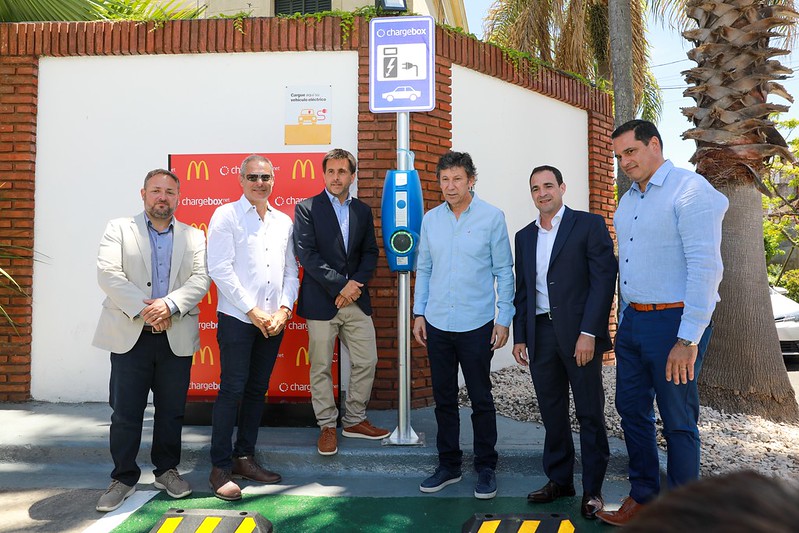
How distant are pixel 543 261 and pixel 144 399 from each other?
2.70 meters

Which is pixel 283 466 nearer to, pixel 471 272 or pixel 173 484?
pixel 173 484

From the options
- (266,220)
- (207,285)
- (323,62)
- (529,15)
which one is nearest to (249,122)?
(323,62)

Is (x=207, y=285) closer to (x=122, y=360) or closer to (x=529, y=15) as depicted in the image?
(x=122, y=360)

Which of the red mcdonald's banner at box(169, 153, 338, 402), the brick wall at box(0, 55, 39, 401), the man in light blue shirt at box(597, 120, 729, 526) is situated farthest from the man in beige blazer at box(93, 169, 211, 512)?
the man in light blue shirt at box(597, 120, 729, 526)

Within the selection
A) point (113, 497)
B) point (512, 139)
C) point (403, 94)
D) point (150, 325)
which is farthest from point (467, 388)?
point (512, 139)

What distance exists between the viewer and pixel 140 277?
411cm

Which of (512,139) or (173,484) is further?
(512,139)

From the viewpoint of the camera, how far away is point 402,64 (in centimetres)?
469

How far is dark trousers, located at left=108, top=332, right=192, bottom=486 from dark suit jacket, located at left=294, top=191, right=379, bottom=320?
3.25 ft

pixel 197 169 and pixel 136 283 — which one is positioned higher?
pixel 197 169

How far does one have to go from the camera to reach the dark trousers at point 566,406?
3779 millimetres

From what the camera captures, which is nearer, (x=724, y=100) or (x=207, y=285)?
(x=207, y=285)

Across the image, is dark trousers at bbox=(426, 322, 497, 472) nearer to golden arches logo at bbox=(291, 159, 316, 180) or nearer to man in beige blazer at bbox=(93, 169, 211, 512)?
man in beige blazer at bbox=(93, 169, 211, 512)

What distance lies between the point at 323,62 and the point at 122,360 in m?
3.36
